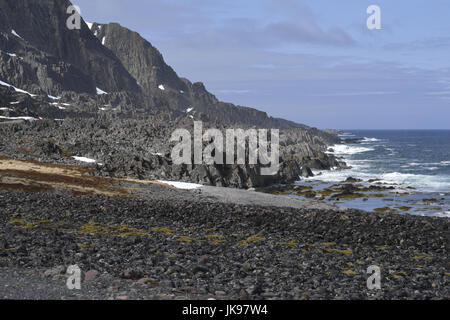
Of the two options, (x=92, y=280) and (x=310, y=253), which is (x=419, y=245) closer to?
(x=310, y=253)

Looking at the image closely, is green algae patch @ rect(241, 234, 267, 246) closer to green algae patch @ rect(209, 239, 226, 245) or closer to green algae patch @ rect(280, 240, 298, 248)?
green algae patch @ rect(209, 239, 226, 245)

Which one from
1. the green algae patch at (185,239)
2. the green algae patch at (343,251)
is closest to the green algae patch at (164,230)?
the green algae patch at (185,239)

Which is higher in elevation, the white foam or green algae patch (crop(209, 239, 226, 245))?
the white foam

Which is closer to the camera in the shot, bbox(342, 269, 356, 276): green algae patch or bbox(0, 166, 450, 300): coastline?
bbox(0, 166, 450, 300): coastline

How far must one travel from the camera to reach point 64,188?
130 feet

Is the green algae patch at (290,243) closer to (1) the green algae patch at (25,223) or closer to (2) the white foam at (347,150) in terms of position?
(1) the green algae patch at (25,223)

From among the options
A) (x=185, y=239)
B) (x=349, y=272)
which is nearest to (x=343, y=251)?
(x=349, y=272)

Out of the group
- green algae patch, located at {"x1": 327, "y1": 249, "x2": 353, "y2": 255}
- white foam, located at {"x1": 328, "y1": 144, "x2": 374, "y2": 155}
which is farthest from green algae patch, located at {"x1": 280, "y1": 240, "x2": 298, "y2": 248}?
white foam, located at {"x1": 328, "y1": 144, "x2": 374, "y2": 155}

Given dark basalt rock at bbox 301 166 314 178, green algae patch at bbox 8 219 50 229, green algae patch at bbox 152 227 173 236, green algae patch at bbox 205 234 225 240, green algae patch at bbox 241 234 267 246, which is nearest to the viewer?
green algae patch at bbox 241 234 267 246

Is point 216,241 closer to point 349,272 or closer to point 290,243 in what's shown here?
point 290,243

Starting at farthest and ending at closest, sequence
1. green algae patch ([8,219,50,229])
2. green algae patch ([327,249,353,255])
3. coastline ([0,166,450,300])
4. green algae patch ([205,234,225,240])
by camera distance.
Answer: green algae patch ([205,234,225,240]), green algae patch ([8,219,50,229]), green algae patch ([327,249,353,255]), coastline ([0,166,450,300])

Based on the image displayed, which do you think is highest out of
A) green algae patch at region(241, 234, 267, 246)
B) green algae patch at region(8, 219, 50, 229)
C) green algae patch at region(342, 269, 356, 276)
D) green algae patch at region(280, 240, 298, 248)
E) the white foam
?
the white foam

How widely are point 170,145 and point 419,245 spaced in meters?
62.4
